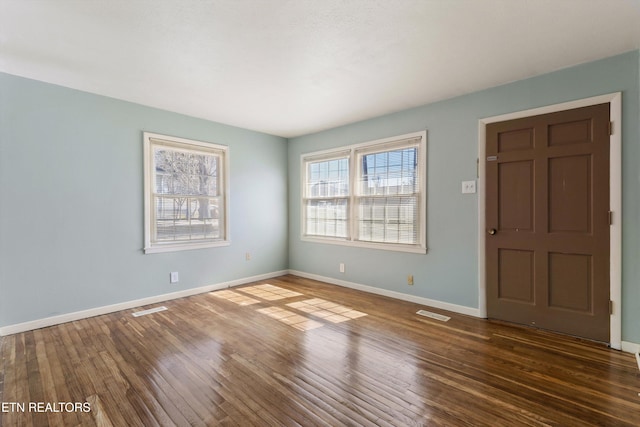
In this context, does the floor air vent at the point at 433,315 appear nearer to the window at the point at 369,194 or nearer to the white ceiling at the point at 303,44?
the window at the point at 369,194

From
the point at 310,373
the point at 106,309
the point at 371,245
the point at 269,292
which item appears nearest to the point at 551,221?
the point at 371,245

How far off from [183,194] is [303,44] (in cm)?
285

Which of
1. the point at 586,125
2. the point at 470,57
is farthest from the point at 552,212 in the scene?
the point at 470,57

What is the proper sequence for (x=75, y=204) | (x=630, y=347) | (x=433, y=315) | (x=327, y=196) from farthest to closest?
(x=327, y=196), (x=433, y=315), (x=75, y=204), (x=630, y=347)

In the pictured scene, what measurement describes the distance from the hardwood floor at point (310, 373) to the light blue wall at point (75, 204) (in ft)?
1.40

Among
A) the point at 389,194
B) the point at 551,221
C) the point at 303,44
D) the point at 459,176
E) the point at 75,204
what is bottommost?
the point at 551,221

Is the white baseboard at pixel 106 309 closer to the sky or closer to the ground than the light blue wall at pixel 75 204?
closer to the ground

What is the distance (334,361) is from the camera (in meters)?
2.43

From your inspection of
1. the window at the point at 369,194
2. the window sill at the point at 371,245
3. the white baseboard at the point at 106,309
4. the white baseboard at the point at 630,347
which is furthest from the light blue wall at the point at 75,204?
the white baseboard at the point at 630,347

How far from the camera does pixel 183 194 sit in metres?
4.27

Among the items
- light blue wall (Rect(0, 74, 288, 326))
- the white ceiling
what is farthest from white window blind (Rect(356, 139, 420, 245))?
light blue wall (Rect(0, 74, 288, 326))

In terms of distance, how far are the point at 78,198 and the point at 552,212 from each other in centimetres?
512

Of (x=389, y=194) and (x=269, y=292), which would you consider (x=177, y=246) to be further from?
(x=389, y=194)

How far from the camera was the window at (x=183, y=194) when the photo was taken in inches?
156
